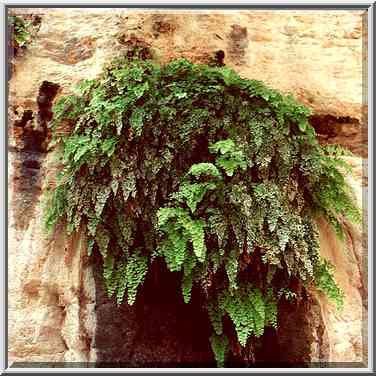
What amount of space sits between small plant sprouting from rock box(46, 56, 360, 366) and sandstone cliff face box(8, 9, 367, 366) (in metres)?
0.36

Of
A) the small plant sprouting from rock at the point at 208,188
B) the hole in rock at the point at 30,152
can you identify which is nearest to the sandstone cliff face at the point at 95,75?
the hole in rock at the point at 30,152

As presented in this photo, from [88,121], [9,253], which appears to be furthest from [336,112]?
[9,253]

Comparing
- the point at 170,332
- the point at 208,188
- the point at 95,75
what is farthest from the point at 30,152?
the point at 170,332

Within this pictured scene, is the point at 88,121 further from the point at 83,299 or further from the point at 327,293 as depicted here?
the point at 327,293

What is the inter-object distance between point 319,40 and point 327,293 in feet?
7.67

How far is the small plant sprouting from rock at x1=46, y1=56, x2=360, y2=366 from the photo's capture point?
4.12m

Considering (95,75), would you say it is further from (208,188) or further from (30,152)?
(208,188)

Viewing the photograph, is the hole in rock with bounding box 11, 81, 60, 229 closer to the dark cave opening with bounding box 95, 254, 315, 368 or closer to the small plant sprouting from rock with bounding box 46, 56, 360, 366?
the small plant sprouting from rock with bounding box 46, 56, 360, 366

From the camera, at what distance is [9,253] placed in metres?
4.62

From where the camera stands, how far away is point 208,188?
4074 mm

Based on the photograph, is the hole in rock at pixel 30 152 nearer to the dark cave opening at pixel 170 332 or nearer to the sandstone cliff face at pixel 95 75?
the sandstone cliff face at pixel 95 75

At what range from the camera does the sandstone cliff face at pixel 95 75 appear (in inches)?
179

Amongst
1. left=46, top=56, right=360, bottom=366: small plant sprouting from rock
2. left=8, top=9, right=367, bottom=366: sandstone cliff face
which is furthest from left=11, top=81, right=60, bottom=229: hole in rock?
left=46, top=56, right=360, bottom=366: small plant sprouting from rock

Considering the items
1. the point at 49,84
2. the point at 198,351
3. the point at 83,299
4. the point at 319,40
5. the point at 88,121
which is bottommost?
the point at 198,351
